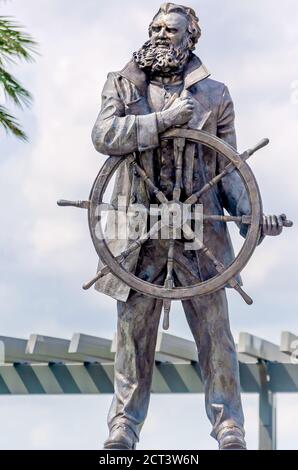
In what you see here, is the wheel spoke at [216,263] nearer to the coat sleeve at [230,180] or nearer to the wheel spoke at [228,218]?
the wheel spoke at [228,218]

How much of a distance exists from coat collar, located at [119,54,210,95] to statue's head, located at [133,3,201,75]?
4 cm

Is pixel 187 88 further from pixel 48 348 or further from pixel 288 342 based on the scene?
pixel 48 348

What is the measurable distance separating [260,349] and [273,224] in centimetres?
790

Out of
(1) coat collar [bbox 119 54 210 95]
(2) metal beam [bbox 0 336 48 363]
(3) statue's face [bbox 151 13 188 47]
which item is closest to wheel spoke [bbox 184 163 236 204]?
(1) coat collar [bbox 119 54 210 95]

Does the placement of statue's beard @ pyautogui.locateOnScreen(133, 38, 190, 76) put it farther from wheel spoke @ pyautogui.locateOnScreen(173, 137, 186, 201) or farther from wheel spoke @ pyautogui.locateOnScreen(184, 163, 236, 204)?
wheel spoke @ pyautogui.locateOnScreen(184, 163, 236, 204)

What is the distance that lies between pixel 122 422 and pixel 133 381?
0.85 feet

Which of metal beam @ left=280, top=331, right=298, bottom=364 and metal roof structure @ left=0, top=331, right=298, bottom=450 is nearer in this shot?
metal beam @ left=280, top=331, right=298, bottom=364

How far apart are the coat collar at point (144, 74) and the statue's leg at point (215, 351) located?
105 centimetres

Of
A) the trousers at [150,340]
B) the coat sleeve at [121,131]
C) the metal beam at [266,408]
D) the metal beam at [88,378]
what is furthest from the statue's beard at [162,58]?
the metal beam at [266,408]

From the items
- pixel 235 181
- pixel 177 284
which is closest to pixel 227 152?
pixel 235 181

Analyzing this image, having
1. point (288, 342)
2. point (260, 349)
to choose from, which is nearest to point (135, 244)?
point (288, 342)

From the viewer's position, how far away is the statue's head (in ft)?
30.8

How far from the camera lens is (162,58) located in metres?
9.38
